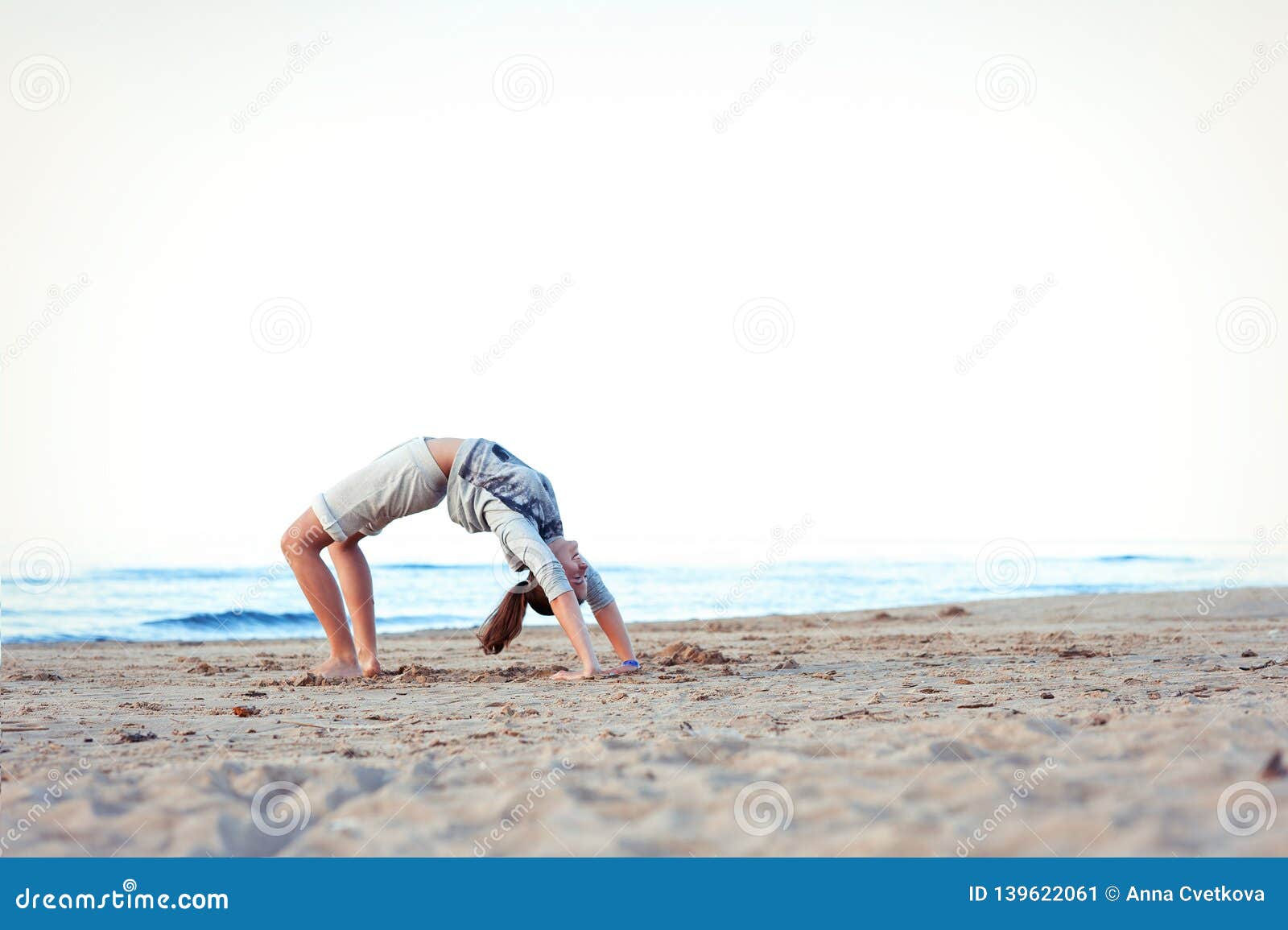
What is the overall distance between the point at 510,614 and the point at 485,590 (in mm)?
10606

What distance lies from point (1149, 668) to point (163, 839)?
4.23m

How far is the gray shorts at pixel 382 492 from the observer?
4723 millimetres

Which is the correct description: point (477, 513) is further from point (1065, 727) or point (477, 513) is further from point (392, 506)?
point (1065, 727)

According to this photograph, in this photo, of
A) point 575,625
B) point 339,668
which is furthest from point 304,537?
point 575,625

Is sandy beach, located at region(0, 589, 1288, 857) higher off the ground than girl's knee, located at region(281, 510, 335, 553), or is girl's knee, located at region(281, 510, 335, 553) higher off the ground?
girl's knee, located at region(281, 510, 335, 553)

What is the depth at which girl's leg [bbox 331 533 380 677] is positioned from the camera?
4.86 m

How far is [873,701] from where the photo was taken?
386 centimetres

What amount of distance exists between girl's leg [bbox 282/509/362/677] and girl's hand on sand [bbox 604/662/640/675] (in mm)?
1154

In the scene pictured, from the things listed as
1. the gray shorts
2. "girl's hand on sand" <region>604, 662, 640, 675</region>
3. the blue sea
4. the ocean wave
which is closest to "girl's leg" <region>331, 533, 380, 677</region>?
the gray shorts

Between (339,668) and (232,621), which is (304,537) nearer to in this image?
(339,668)

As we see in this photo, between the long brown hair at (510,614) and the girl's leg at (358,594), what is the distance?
51 centimetres

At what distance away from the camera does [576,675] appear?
466 centimetres

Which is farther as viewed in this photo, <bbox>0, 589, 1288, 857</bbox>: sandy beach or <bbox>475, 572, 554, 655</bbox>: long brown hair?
<bbox>475, 572, 554, 655</bbox>: long brown hair

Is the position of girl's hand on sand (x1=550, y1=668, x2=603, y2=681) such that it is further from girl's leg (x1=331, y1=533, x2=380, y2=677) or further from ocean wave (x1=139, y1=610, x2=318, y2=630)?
ocean wave (x1=139, y1=610, x2=318, y2=630)
